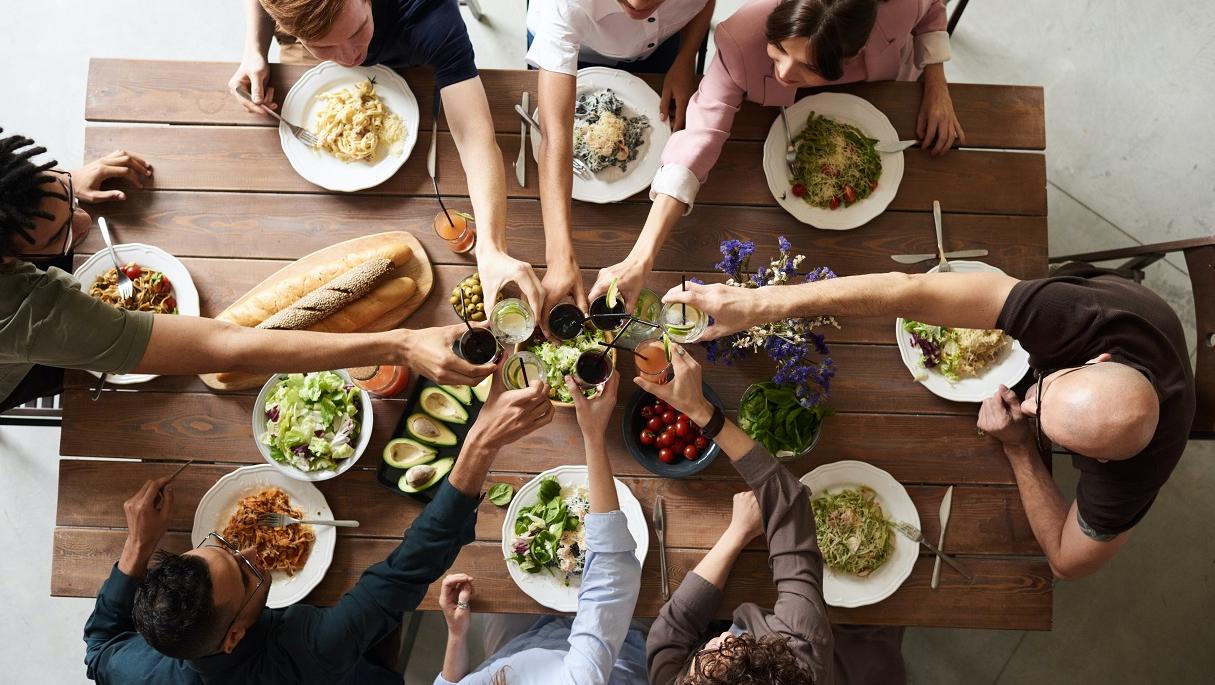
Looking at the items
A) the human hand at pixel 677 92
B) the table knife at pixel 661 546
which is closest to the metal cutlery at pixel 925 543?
the table knife at pixel 661 546

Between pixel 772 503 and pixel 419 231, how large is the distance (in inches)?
52.9

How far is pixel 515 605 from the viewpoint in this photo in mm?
2209

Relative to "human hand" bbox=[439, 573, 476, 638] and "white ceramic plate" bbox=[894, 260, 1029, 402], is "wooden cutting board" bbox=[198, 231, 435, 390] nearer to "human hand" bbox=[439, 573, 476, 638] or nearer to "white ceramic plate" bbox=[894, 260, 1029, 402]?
"human hand" bbox=[439, 573, 476, 638]

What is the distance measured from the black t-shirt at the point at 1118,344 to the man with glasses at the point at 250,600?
4.39ft

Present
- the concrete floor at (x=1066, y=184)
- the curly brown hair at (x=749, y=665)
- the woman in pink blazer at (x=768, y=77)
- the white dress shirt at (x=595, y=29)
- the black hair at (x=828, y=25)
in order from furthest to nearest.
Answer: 1. the concrete floor at (x=1066, y=184)
2. the white dress shirt at (x=595, y=29)
3. the woman in pink blazer at (x=768, y=77)
4. the black hair at (x=828, y=25)
5. the curly brown hair at (x=749, y=665)

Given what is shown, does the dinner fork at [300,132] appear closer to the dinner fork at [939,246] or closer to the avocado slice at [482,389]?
the avocado slice at [482,389]

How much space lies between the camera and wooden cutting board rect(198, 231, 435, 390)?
2.23 meters

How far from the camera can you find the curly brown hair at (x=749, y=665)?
1751 mm

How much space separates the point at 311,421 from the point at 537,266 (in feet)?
2.67

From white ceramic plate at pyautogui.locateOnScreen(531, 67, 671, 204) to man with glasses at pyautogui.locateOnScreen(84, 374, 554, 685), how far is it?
26.8 inches

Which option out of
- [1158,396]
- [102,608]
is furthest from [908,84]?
[102,608]

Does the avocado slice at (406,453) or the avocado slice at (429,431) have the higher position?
the avocado slice at (429,431)

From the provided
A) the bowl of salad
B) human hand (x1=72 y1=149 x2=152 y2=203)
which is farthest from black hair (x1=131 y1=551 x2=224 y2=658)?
human hand (x1=72 y1=149 x2=152 y2=203)

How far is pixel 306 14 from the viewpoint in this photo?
76.2 inches
